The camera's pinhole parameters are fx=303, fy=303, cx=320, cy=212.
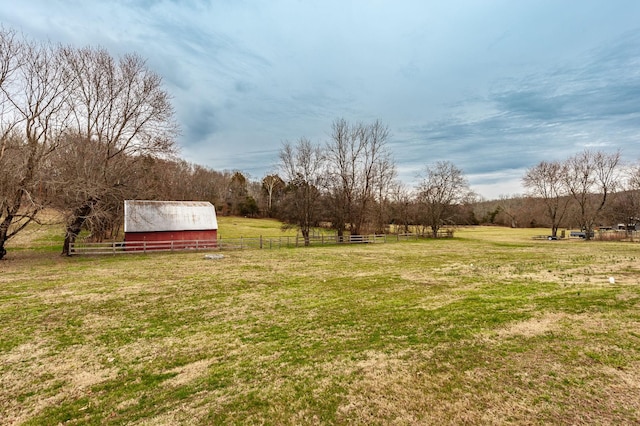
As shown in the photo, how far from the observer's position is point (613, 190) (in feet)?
129

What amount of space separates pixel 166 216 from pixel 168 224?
37.5 inches

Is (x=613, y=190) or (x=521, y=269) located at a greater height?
(x=613, y=190)

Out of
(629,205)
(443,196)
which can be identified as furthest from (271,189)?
(629,205)

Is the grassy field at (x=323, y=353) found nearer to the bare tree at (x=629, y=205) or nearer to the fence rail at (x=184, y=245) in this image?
the fence rail at (x=184, y=245)

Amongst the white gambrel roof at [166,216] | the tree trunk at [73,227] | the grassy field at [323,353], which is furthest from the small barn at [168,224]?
the grassy field at [323,353]

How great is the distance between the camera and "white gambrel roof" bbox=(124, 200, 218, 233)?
26.4m

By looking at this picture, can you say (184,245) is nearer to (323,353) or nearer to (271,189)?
(323,353)

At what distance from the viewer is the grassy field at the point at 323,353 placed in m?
3.97

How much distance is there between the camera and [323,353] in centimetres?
566

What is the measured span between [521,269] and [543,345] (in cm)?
1023

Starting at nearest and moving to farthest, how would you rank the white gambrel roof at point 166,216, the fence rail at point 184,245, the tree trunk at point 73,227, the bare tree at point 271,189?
the tree trunk at point 73,227
the fence rail at point 184,245
the white gambrel roof at point 166,216
the bare tree at point 271,189

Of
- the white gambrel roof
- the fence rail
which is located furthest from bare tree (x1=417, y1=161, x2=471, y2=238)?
the white gambrel roof

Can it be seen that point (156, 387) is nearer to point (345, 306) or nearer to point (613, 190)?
point (345, 306)

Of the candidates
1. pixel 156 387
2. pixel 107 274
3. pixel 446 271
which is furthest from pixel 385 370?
pixel 107 274
